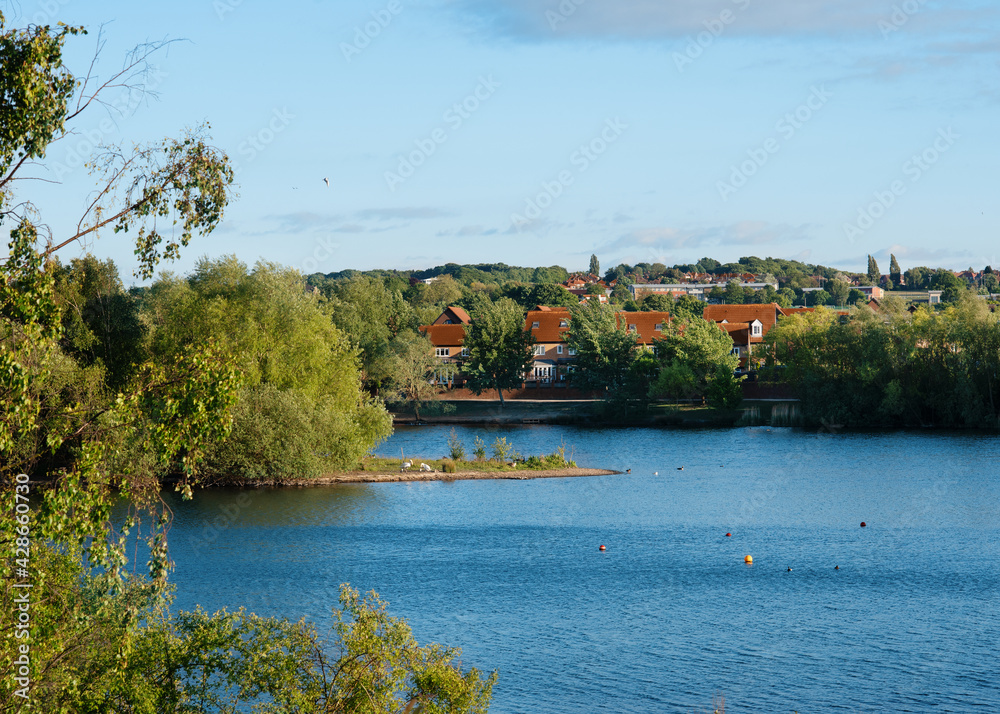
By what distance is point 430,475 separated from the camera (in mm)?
54281

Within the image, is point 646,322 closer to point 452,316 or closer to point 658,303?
point 658,303

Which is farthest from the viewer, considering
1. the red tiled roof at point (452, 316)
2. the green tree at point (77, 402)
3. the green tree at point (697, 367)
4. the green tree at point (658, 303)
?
the green tree at point (658, 303)

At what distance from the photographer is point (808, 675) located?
2356cm

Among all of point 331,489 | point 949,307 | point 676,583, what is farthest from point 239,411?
point 949,307

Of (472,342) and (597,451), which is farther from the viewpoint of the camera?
(472,342)

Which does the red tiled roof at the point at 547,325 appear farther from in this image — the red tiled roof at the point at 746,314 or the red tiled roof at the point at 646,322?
the red tiled roof at the point at 746,314

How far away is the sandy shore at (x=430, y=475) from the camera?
5225 centimetres

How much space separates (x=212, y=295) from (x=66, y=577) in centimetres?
3889

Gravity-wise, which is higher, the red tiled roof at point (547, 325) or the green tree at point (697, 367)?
the red tiled roof at point (547, 325)

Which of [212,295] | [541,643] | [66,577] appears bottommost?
[541,643]

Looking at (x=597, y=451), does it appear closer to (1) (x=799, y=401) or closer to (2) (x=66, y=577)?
(1) (x=799, y=401)

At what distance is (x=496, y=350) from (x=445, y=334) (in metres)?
20.8

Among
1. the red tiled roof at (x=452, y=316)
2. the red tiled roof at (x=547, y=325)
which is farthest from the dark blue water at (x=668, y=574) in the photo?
the red tiled roof at (x=452, y=316)

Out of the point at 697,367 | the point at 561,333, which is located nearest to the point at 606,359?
the point at 697,367
